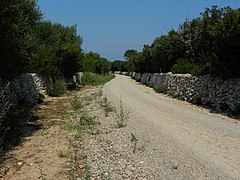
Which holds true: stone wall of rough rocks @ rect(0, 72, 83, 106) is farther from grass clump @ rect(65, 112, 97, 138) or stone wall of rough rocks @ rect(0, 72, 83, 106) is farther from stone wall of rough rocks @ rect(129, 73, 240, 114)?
stone wall of rough rocks @ rect(129, 73, 240, 114)

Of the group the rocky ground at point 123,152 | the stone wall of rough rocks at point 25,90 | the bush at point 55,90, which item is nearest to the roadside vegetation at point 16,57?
the bush at point 55,90

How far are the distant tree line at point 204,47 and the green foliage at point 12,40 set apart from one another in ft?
29.6

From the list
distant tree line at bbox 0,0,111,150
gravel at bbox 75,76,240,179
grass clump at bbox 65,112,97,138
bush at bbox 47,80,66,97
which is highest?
distant tree line at bbox 0,0,111,150

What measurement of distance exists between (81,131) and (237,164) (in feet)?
19.7

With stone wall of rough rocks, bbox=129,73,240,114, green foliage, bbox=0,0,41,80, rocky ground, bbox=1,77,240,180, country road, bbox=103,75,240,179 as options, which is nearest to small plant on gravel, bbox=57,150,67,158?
rocky ground, bbox=1,77,240,180

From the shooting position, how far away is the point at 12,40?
12734mm

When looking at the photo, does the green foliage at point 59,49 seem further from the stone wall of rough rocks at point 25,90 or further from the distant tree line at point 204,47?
the distant tree line at point 204,47

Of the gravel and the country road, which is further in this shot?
the country road

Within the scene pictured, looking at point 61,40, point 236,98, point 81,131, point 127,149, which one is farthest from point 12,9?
point 61,40

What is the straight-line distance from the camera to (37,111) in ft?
61.3

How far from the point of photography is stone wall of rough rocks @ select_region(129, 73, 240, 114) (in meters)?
16.0

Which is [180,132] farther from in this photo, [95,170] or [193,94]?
[193,94]

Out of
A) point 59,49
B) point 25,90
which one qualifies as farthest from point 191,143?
point 59,49

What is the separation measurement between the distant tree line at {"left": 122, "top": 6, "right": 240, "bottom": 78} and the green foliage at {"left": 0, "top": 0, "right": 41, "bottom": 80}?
29.6ft
